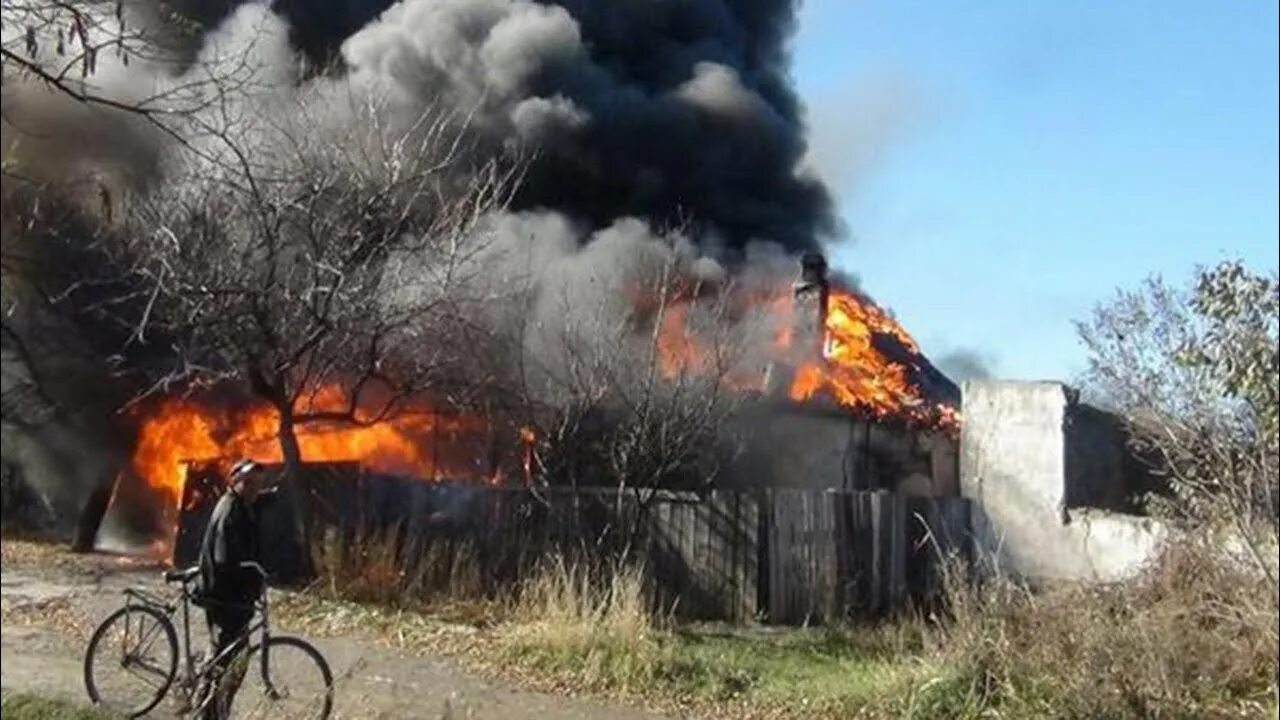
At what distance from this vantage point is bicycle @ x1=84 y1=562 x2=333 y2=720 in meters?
8.12

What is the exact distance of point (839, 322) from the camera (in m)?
15.5

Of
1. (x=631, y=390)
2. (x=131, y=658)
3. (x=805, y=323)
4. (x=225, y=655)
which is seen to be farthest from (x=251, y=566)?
(x=805, y=323)

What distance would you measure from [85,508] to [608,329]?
5612 millimetres

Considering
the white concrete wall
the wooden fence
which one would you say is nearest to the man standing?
the wooden fence

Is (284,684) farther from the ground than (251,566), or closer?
closer

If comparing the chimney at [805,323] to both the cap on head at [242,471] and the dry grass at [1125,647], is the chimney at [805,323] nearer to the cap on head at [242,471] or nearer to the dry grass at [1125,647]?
the dry grass at [1125,647]

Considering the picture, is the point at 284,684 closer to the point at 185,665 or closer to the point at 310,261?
the point at 185,665

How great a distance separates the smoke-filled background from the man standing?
1.14 m

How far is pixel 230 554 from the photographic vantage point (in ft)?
26.2

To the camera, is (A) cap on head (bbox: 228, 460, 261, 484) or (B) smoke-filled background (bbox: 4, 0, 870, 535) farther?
(B) smoke-filled background (bbox: 4, 0, 870, 535)

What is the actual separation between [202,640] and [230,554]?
0.78 meters

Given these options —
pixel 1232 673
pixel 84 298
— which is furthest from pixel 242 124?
pixel 1232 673

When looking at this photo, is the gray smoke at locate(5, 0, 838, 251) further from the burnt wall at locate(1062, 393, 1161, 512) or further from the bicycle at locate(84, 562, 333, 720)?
Result: the bicycle at locate(84, 562, 333, 720)

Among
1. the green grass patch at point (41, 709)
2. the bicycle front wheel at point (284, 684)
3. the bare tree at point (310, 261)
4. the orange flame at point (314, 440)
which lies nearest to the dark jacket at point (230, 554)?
the bicycle front wheel at point (284, 684)
